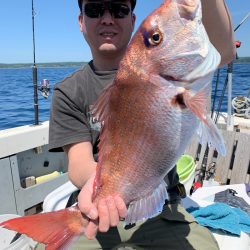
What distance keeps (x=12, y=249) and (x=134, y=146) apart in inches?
69.6

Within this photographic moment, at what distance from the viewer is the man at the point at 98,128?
253 cm

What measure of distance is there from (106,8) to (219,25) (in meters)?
0.86

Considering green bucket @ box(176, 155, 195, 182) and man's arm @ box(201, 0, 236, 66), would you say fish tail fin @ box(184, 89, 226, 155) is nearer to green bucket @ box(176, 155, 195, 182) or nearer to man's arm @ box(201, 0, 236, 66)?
man's arm @ box(201, 0, 236, 66)

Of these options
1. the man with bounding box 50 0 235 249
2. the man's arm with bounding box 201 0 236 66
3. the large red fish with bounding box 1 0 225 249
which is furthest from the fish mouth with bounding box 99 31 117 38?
the large red fish with bounding box 1 0 225 249

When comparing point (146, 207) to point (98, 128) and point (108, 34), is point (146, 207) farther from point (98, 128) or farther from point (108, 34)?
point (108, 34)

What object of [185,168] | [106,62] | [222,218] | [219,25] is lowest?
[222,218]

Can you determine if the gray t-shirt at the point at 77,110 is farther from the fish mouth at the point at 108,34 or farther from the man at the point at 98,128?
the fish mouth at the point at 108,34

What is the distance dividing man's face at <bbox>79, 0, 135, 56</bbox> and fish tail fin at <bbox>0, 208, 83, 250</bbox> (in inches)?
55.1

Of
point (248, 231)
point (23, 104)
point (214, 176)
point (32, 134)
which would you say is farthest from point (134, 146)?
point (23, 104)

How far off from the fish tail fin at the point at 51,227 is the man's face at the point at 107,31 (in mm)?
1400

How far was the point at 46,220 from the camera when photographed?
170 centimetres

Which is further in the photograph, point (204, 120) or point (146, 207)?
point (146, 207)

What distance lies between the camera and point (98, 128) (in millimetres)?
2678

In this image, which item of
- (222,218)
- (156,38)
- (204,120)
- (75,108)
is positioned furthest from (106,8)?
(222,218)
